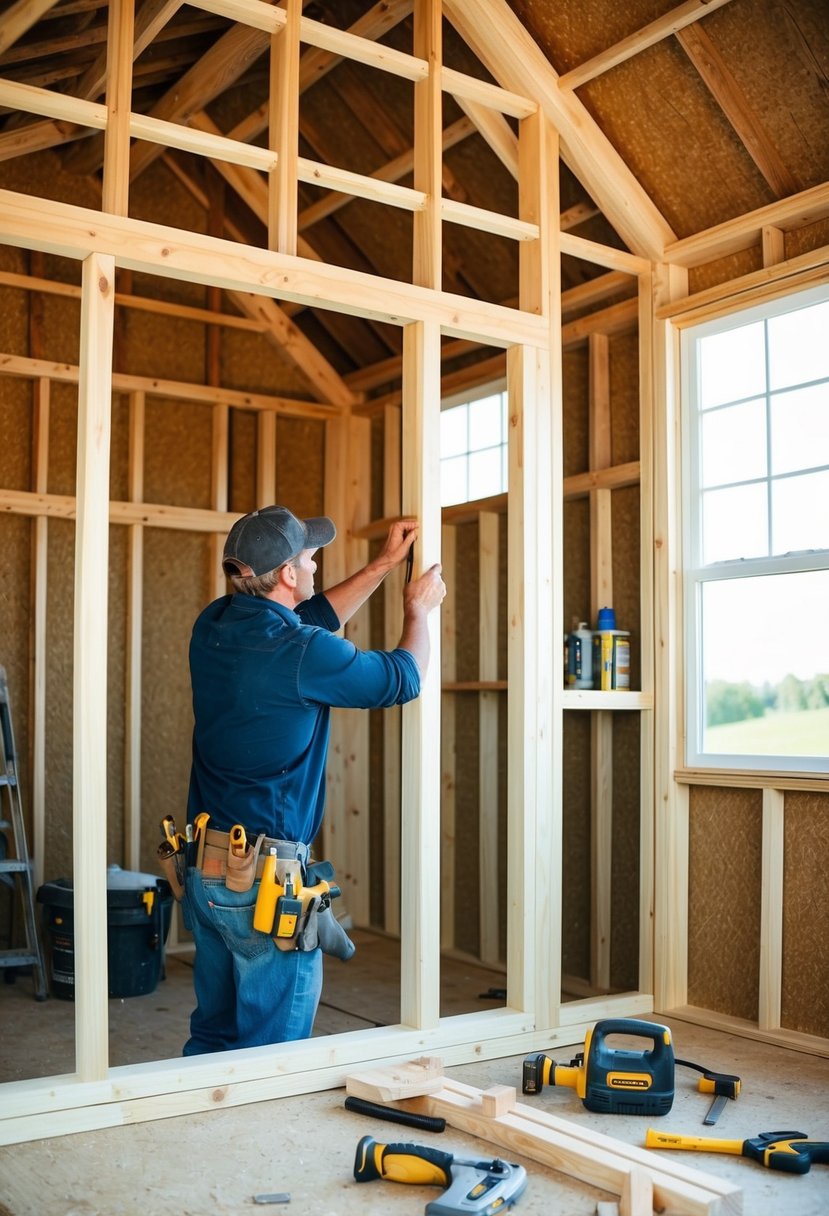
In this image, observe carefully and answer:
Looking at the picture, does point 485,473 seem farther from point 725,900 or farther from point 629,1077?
point 629,1077

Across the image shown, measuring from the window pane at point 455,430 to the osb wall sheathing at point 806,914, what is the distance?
8.80ft

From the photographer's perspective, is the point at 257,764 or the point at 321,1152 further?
the point at 257,764

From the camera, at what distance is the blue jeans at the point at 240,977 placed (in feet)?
10.6

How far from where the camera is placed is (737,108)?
4070mm

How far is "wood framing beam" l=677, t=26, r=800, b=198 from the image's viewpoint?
3.99 m

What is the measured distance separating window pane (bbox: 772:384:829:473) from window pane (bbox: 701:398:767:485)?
0.20ft

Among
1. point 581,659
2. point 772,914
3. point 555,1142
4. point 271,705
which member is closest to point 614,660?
point 581,659

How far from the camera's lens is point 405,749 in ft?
12.5

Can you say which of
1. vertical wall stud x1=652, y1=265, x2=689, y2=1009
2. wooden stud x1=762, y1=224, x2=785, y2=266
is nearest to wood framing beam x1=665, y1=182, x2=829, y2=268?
wooden stud x1=762, y1=224, x2=785, y2=266

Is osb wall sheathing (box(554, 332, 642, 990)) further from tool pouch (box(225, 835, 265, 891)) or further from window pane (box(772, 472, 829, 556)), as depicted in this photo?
tool pouch (box(225, 835, 265, 891))

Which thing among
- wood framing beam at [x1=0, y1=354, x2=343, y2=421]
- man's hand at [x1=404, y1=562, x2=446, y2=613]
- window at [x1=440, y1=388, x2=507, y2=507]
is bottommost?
man's hand at [x1=404, y1=562, x2=446, y2=613]

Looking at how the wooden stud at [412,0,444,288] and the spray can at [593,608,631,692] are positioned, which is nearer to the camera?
the wooden stud at [412,0,444,288]

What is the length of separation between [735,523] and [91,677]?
2.43 metres

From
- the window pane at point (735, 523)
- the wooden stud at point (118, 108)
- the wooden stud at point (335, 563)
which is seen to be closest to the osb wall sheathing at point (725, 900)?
the window pane at point (735, 523)
